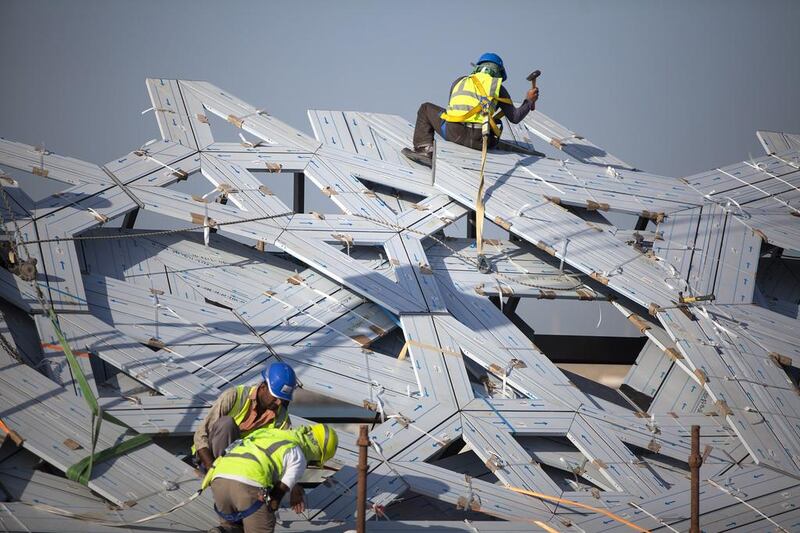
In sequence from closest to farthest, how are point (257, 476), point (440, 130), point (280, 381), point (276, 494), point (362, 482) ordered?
point (257, 476) < point (276, 494) < point (362, 482) < point (280, 381) < point (440, 130)

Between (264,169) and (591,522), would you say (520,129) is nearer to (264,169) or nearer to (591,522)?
(264,169)

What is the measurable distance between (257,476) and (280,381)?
2.82ft

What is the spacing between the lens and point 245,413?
7.45m

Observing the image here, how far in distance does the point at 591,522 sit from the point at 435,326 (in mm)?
2733

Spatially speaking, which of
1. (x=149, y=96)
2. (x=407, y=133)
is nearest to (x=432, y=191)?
(x=407, y=133)

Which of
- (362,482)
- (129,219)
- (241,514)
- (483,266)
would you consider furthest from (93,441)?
(483,266)

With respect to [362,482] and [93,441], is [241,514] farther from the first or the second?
[93,441]

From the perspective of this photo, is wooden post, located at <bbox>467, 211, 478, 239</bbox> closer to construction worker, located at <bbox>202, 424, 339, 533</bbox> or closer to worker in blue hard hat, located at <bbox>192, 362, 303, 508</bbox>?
worker in blue hard hat, located at <bbox>192, 362, 303, 508</bbox>

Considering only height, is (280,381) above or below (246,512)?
above

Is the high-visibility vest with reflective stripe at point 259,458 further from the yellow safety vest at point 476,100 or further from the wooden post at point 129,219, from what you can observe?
the yellow safety vest at point 476,100

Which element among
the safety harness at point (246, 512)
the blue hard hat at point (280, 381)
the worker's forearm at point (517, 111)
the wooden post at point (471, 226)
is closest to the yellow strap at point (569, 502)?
the blue hard hat at point (280, 381)

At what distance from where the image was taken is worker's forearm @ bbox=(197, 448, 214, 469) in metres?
7.22

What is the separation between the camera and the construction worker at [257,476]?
6.46 meters

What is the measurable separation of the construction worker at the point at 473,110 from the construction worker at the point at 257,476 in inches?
257
